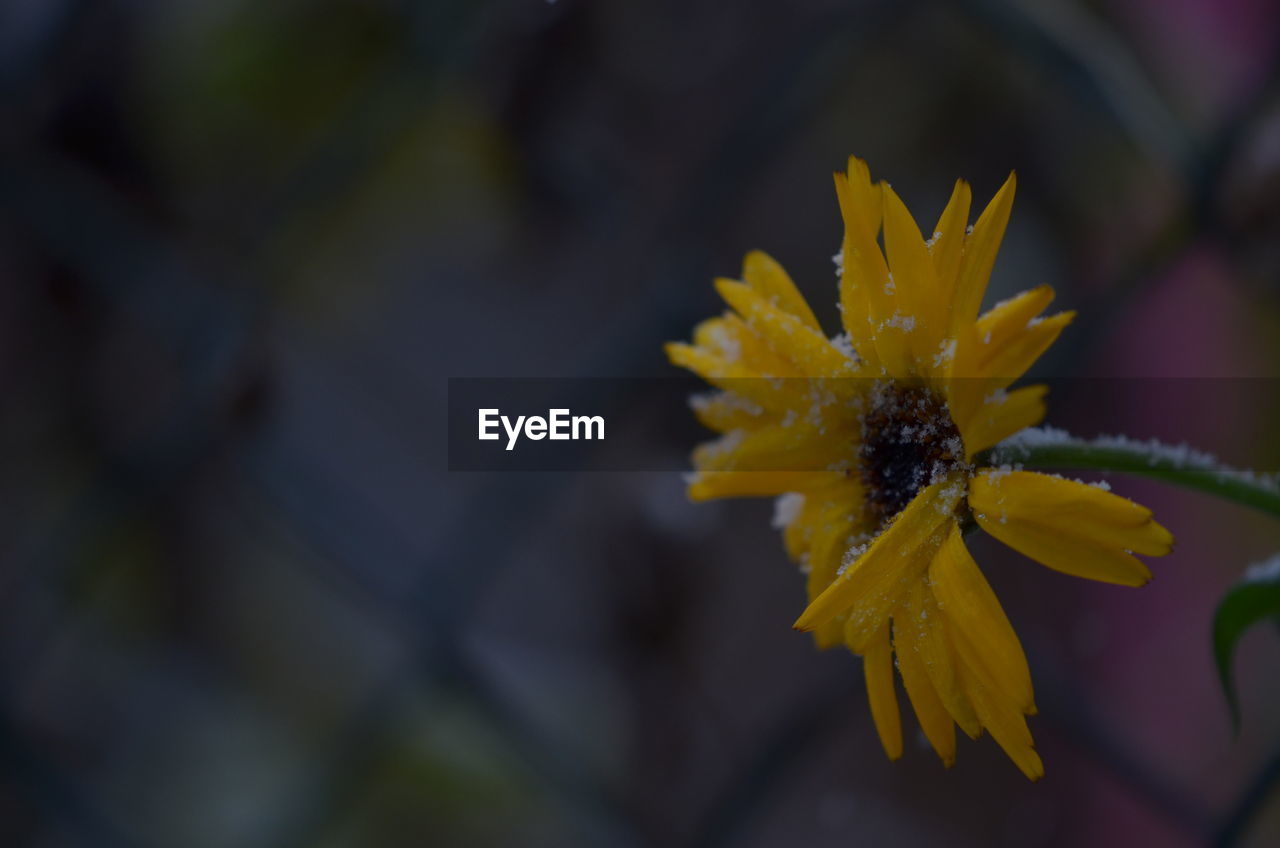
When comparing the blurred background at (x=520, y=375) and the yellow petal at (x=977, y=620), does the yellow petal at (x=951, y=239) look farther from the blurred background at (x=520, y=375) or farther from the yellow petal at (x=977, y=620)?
the blurred background at (x=520, y=375)

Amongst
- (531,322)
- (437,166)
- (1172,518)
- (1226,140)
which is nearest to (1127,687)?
(1172,518)

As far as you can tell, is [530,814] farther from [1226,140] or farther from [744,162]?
[1226,140]

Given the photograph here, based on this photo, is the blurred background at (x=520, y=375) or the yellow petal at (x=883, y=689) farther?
the blurred background at (x=520, y=375)

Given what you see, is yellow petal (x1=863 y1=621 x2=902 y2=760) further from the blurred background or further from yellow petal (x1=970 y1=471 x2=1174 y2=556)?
the blurred background

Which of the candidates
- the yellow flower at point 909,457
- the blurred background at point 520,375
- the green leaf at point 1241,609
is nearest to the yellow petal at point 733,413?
the yellow flower at point 909,457

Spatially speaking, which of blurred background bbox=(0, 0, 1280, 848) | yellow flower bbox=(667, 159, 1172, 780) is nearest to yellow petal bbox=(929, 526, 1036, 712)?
yellow flower bbox=(667, 159, 1172, 780)

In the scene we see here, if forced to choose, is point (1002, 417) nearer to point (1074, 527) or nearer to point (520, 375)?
point (1074, 527)
